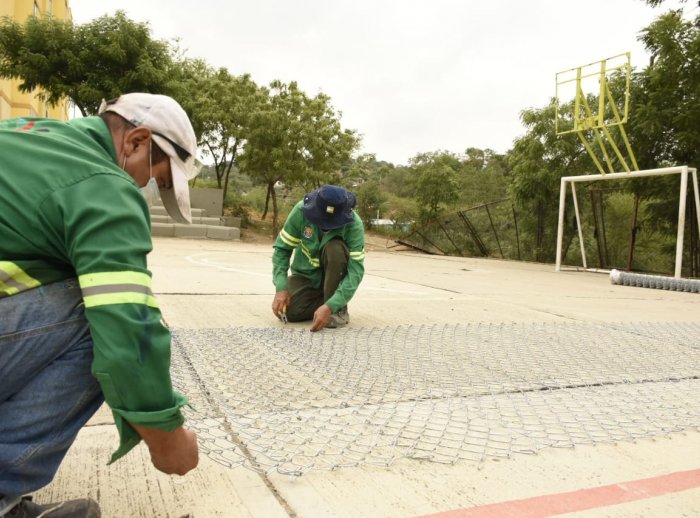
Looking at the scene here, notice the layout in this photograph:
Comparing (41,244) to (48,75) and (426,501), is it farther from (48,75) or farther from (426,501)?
(48,75)

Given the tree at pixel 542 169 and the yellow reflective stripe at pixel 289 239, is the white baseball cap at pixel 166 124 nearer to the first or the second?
the yellow reflective stripe at pixel 289 239

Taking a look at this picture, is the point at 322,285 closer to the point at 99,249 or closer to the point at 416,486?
the point at 416,486

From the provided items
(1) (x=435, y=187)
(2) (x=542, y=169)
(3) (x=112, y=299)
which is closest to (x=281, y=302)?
(3) (x=112, y=299)

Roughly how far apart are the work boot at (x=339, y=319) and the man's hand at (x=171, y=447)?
2938 mm

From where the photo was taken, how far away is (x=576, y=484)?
187cm

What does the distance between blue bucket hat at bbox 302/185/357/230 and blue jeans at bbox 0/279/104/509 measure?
285 centimetres

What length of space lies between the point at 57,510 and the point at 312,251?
3188 mm

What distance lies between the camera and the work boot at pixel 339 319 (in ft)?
14.1

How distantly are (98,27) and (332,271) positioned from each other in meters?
16.0

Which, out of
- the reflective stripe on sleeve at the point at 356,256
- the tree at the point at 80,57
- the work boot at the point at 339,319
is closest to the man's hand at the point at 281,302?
the work boot at the point at 339,319

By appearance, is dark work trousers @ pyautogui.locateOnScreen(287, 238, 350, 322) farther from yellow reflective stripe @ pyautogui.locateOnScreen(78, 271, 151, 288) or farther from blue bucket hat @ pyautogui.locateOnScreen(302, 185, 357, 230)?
yellow reflective stripe @ pyautogui.locateOnScreen(78, 271, 151, 288)

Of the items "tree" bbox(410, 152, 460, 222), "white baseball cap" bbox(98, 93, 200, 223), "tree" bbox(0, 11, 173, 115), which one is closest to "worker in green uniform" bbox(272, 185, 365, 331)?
"white baseball cap" bbox(98, 93, 200, 223)

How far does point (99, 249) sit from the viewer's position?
112cm

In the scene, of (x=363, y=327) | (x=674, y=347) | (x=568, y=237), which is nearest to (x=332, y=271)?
(x=363, y=327)
